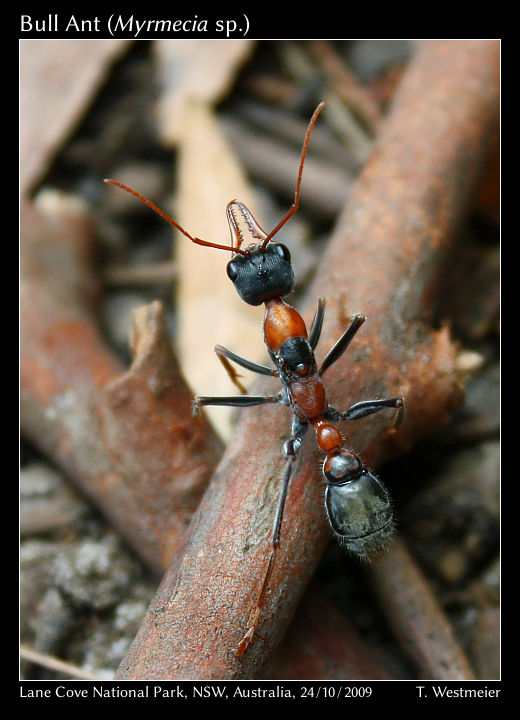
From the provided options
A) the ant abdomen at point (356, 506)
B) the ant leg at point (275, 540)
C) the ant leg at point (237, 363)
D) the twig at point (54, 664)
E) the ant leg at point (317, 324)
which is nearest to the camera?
the ant leg at point (275, 540)

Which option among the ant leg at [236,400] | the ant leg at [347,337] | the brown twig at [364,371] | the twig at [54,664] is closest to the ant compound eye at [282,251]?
the brown twig at [364,371]

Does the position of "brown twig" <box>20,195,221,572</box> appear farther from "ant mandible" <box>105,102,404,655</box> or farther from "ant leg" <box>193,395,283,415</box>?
"ant mandible" <box>105,102,404,655</box>

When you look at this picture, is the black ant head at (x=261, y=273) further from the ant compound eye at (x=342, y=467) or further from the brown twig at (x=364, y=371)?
the ant compound eye at (x=342, y=467)

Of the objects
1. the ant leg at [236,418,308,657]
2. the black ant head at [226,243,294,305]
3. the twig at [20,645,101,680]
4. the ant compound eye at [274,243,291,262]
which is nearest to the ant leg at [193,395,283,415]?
the ant leg at [236,418,308,657]

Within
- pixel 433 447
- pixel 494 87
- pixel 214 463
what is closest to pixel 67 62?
pixel 494 87

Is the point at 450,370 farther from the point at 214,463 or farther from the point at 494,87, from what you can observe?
the point at 494,87

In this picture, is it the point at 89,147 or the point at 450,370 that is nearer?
the point at 450,370

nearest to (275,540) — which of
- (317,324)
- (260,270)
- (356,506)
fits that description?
(356,506)

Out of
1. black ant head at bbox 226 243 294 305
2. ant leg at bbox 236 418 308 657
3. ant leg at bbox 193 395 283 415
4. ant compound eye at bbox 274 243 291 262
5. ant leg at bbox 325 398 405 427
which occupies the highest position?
ant compound eye at bbox 274 243 291 262
